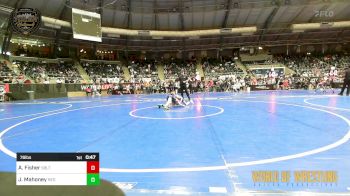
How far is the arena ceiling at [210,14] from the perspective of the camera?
131ft

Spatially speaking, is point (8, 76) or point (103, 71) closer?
point (8, 76)

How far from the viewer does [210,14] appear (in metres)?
42.8

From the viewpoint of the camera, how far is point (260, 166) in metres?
4.67

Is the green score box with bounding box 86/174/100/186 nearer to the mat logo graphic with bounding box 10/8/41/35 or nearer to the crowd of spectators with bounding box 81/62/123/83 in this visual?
the mat logo graphic with bounding box 10/8/41/35

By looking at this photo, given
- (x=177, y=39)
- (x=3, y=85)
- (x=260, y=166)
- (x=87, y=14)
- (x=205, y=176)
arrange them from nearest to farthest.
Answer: (x=205, y=176) < (x=260, y=166) < (x=3, y=85) < (x=87, y=14) < (x=177, y=39)

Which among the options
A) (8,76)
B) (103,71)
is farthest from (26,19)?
(103,71)

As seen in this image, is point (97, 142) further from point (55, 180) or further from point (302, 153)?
point (55, 180)

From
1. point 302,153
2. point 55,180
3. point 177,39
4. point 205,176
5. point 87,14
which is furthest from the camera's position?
point 177,39

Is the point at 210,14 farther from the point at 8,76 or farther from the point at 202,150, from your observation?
the point at 202,150

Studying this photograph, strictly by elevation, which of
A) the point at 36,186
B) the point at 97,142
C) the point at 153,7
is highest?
the point at 153,7

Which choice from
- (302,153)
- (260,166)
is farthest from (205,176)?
(302,153)

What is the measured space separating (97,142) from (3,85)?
22827mm
